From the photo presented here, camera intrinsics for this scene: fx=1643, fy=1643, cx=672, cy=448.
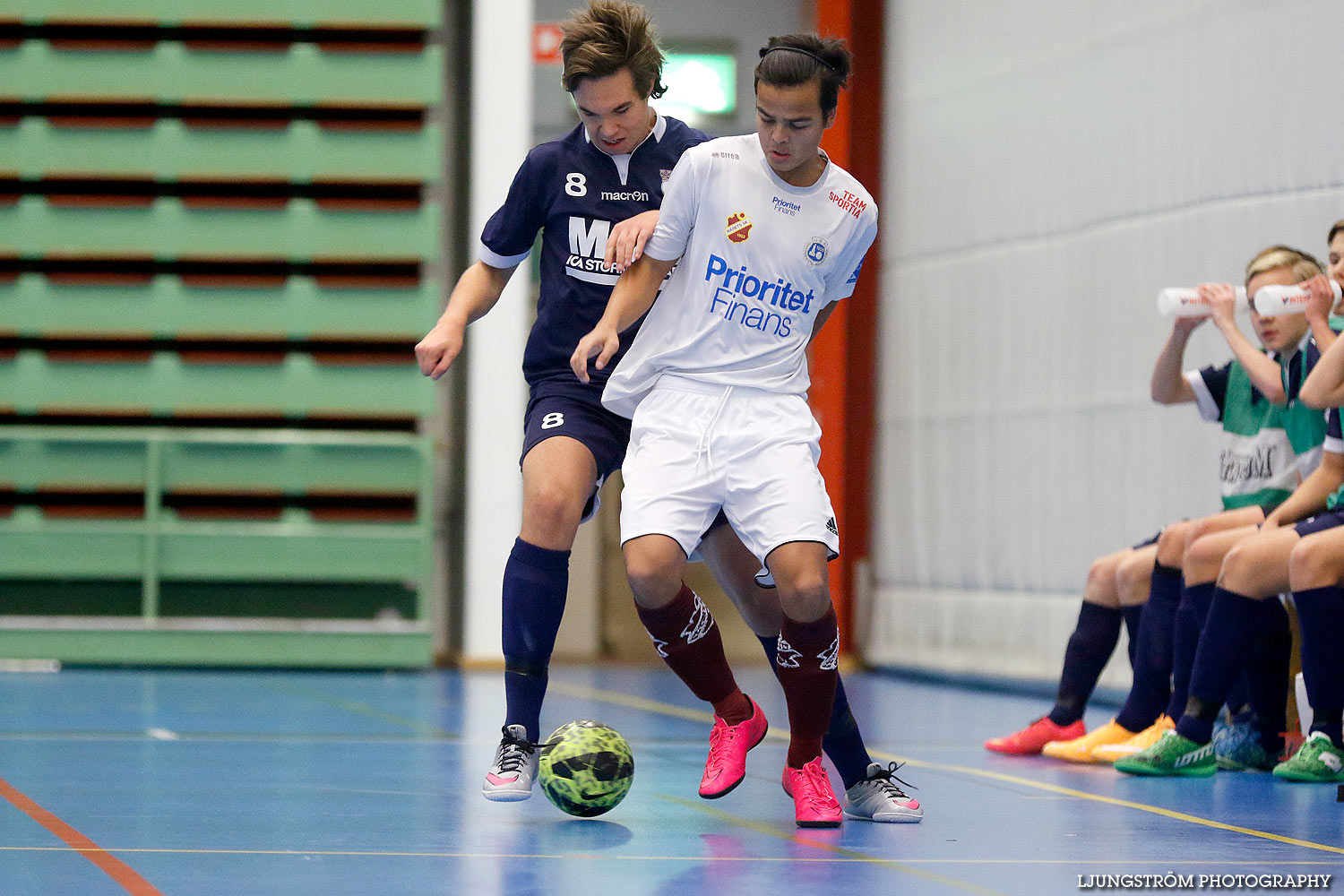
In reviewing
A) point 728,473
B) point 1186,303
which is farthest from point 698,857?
point 1186,303

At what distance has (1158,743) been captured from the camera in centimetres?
454

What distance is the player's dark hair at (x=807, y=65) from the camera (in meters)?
3.37

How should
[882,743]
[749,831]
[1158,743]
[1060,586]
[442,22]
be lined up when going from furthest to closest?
[442,22] → [1060,586] → [882,743] → [1158,743] → [749,831]

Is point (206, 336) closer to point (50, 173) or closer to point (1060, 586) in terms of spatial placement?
point (50, 173)

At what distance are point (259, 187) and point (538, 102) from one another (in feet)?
6.81

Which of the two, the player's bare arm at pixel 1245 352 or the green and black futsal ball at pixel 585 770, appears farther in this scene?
the player's bare arm at pixel 1245 352

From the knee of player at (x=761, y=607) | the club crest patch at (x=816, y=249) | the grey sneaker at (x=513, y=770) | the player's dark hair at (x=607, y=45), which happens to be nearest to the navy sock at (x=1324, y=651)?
the knee of player at (x=761, y=607)

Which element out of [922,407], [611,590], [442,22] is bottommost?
[611,590]

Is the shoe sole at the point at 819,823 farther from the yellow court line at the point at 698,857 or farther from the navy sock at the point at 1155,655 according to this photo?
the navy sock at the point at 1155,655

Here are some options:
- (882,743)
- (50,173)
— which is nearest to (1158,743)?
(882,743)

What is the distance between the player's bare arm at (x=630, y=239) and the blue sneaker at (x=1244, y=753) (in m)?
2.37

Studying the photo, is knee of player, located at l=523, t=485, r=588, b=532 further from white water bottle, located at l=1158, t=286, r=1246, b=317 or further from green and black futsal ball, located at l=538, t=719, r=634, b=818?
white water bottle, located at l=1158, t=286, r=1246, b=317

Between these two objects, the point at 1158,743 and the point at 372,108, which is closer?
the point at 1158,743

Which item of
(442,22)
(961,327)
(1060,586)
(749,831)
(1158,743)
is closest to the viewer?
(749,831)
